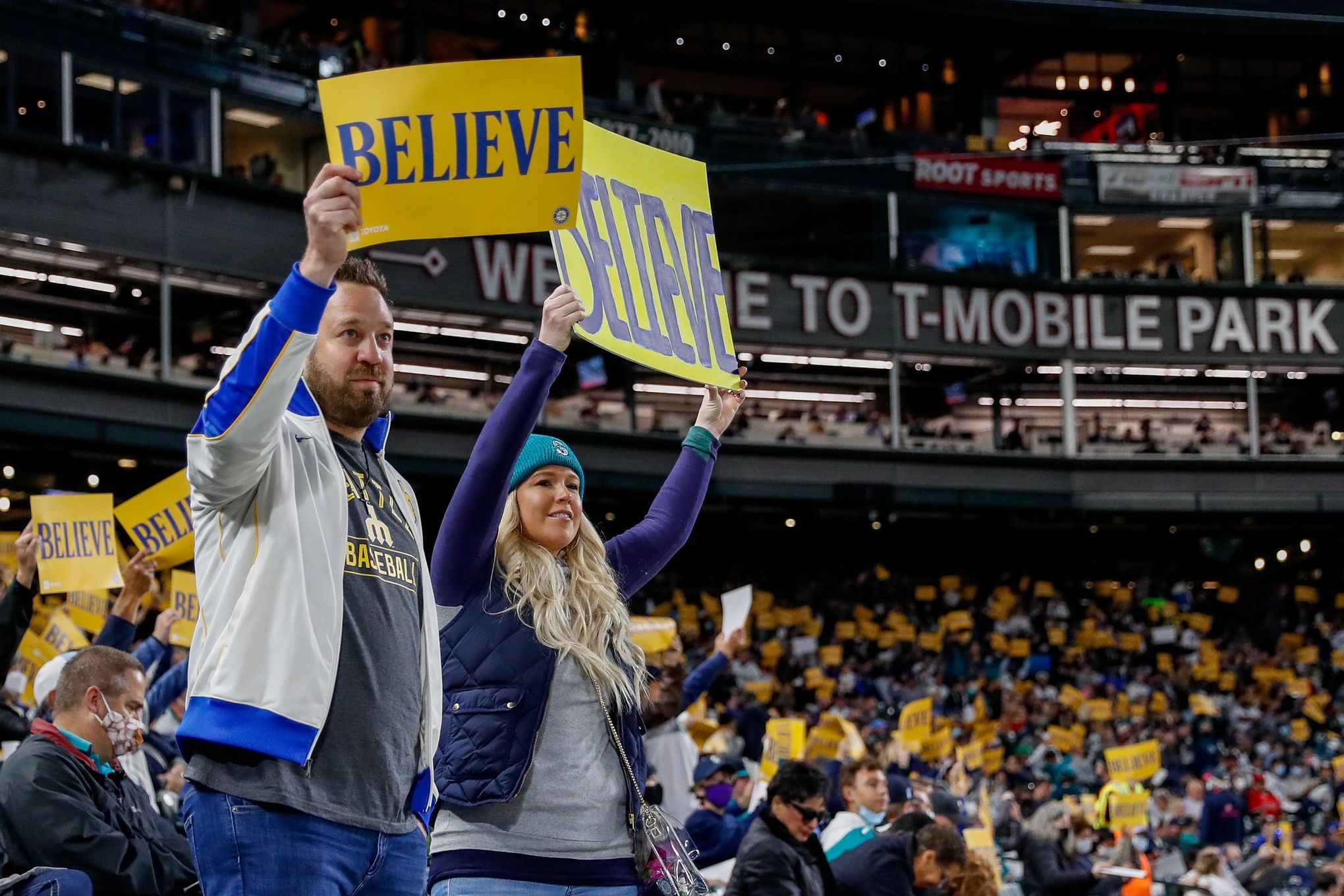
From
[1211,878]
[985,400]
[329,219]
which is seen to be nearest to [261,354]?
[329,219]

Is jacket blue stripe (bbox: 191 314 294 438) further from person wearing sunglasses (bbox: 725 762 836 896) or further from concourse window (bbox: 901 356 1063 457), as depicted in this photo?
concourse window (bbox: 901 356 1063 457)

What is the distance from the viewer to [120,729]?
502cm

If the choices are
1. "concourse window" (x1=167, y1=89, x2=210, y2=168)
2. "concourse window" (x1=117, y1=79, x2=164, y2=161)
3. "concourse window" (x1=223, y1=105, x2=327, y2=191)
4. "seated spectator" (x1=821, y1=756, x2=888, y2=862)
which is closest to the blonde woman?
"seated spectator" (x1=821, y1=756, x2=888, y2=862)

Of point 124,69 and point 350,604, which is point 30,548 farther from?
point 124,69

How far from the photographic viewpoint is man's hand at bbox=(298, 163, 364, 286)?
281 centimetres

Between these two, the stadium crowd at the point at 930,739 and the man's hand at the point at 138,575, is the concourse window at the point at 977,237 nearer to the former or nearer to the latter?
the stadium crowd at the point at 930,739

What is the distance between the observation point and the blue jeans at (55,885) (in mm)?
4148

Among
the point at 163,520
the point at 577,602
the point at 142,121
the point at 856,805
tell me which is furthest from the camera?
the point at 142,121

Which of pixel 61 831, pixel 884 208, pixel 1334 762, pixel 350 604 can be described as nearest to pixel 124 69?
pixel 884 208

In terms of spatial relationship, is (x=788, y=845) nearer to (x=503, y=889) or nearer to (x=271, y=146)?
(x=503, y=889)

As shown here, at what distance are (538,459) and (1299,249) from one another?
33393 mm

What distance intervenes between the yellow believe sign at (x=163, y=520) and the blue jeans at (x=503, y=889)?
4.17 meters

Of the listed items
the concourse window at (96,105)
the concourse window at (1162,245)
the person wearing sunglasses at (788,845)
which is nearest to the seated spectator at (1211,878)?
the person wearing sunglasses at (788,845)

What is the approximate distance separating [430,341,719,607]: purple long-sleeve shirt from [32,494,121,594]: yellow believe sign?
15.8ft
